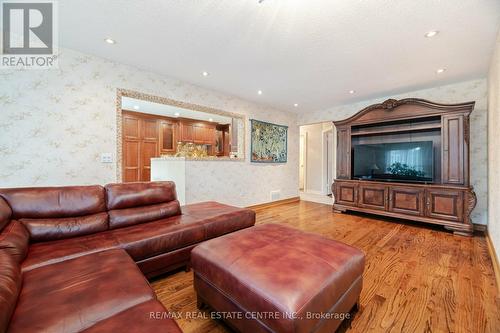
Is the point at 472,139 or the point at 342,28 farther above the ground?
the point at 342,28

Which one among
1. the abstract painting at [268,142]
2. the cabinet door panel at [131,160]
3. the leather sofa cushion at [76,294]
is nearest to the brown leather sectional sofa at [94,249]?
the leather sofa cushion at [76,294]

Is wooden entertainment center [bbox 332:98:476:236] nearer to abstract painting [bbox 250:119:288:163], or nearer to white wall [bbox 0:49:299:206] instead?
abstract painting [bbox 250:119:288:163]

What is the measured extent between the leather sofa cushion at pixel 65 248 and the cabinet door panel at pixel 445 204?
430 cm

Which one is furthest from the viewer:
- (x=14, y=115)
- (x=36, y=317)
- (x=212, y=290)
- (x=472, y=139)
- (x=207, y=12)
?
(x=472, y=139)

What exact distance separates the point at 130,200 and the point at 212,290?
145 centimetres

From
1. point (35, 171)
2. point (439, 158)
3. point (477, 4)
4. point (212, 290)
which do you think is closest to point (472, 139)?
point (439, 158)

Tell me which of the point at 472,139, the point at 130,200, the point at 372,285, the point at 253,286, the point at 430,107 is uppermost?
the point at 430,107

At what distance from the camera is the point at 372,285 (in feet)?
5.94

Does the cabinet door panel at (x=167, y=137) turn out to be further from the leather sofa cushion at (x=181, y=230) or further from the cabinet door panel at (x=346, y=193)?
the cabinet door panel at (x=346, y=193)

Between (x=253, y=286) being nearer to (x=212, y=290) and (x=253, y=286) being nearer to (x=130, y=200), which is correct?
(x=212, y=290)

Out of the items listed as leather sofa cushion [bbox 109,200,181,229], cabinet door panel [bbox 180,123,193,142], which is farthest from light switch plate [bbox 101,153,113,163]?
cabinet door panel [bbox 180,123,193,142]

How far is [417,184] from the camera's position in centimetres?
346

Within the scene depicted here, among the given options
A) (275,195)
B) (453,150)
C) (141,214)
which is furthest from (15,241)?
(453,150)

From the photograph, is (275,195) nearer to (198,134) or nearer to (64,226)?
(198,134)
